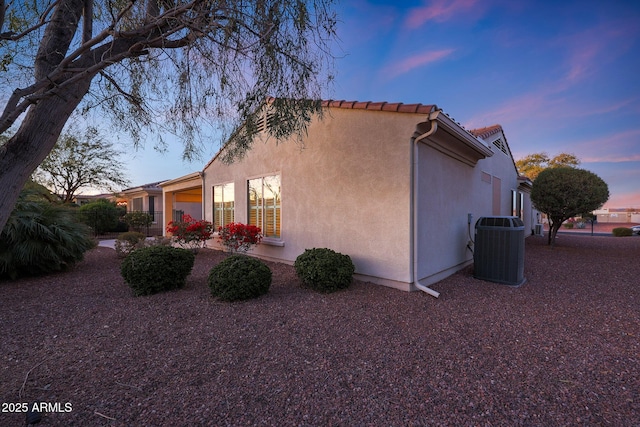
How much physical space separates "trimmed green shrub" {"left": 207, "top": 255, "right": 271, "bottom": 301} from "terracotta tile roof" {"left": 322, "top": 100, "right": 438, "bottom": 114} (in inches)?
135

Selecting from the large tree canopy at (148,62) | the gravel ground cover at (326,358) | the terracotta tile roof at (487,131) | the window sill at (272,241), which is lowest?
the gravel ground cover at (326,358)

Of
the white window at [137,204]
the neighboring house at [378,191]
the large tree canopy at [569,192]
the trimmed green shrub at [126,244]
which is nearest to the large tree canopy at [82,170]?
the white window at [137,204]

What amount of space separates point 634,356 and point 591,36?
22.8ft

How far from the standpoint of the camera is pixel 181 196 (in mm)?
15812

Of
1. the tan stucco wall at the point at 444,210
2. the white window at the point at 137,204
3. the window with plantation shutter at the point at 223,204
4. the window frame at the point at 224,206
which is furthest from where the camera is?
the white window at the point at 137,204

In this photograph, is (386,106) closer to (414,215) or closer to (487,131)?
(414,215)

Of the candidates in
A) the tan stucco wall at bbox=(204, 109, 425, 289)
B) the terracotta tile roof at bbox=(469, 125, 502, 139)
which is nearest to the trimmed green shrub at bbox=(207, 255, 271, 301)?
the tan stucco wall at bbox=(204, 109, 425, 289)

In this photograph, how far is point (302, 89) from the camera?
3.67 meters

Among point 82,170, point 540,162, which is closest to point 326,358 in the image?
point 82,170

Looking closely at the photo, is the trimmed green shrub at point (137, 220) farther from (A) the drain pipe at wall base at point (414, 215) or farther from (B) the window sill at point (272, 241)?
(A) the drain pipe at wall base at point (414, 215)

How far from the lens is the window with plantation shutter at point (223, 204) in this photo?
893 cm

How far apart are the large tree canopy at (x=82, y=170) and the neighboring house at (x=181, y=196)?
5440 millimetres

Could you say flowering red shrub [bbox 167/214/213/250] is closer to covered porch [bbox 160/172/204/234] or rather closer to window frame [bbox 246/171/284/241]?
window frame [bbox 246/171/284/241]

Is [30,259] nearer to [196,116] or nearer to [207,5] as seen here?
[196,116]
